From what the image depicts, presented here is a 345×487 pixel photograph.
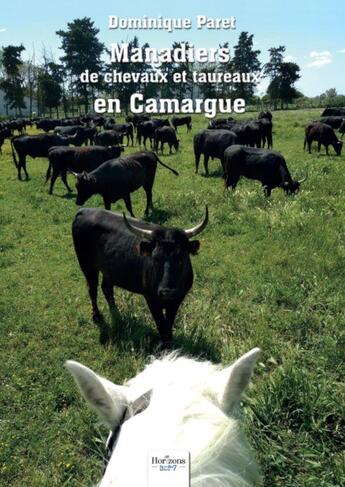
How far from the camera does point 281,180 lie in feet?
40.3

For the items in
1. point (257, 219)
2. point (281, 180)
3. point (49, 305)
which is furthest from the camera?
point (281, 180)

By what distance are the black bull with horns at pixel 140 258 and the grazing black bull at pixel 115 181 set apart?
4.78 m

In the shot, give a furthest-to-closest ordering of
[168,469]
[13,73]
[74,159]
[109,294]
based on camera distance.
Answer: [13,73] < [74,159] < [109,294] < [168,469]

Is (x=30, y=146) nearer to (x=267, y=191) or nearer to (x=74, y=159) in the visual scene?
(x=74, y=159)

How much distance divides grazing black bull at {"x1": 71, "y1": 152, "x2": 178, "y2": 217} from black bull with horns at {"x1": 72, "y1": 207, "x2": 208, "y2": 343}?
A: 478cm

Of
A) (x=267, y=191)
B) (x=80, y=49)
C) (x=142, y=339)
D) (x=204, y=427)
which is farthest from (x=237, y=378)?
(x=80, y=49)

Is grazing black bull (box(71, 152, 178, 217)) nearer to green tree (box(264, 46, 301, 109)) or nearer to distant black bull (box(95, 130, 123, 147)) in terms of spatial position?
distant black bull (box(95, 130, 123, 147))

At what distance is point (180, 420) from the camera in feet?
4.61

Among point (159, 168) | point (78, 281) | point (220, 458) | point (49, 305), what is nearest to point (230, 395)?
point (220, 458)

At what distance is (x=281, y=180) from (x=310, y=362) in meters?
8.41

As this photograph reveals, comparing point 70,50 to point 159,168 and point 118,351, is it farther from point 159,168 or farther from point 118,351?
point 118,351

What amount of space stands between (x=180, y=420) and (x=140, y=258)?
13.7ft

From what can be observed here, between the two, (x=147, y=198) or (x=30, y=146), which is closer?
(x=147, y=198)

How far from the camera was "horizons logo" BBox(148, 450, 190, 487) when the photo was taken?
1.18 metres
